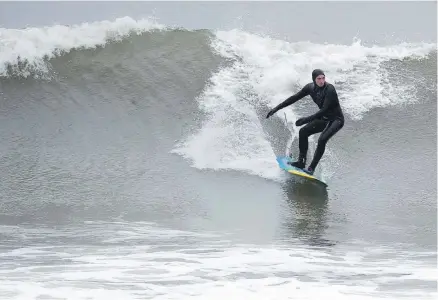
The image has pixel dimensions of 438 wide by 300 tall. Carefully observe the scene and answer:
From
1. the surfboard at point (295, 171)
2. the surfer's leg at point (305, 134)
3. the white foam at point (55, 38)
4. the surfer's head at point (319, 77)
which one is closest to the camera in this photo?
the surfer's head at point (319, 77)

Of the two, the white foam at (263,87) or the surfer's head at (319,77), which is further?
the white foam at (263,87)

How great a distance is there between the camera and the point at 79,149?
28.5ft

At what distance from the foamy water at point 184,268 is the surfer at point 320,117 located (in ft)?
7.31

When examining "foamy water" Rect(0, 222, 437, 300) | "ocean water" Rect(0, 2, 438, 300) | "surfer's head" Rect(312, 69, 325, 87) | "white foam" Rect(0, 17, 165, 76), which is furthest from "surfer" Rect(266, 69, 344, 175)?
"white foam" Rect(0, 17, 165, 76)

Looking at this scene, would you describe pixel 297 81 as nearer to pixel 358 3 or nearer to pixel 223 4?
pixel 223 4

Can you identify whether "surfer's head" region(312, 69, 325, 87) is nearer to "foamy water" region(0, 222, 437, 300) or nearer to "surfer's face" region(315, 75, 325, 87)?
"surfer's face" region(315, 75, 325, 87)

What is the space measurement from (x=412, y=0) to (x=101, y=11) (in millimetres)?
9650

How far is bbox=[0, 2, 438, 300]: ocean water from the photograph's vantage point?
5156mm

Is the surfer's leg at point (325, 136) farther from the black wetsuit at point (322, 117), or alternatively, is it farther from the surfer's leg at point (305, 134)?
the surfer's leg at point (305, 134)

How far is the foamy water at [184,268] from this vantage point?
182 inches

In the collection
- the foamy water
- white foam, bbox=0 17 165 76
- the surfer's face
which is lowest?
the foamy water

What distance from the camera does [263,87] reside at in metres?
10.9

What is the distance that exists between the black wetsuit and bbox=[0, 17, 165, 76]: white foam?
5508 millimetres

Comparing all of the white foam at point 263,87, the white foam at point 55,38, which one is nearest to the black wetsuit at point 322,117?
the white foam at point 263,87
